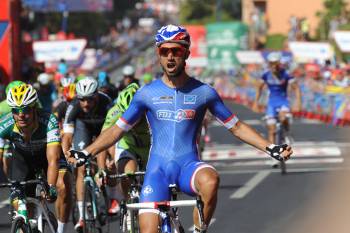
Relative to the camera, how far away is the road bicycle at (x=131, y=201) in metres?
9.58

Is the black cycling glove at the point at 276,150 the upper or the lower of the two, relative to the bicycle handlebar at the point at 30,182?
upper

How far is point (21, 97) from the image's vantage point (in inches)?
420

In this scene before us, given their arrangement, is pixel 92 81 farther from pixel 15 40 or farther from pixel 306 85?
pixel 306 85

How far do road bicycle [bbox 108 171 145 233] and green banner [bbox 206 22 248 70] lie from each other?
5997 cm

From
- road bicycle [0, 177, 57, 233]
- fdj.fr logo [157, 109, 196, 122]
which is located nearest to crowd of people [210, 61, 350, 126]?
road bicycle [0, 177, 57, 233]

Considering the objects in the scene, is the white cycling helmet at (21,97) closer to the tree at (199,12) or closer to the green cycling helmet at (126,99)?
the green cycling helmet at (126,99)

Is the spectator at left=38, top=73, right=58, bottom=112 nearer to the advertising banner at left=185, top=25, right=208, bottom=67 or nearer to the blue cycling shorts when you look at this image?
the blue cycling shorts

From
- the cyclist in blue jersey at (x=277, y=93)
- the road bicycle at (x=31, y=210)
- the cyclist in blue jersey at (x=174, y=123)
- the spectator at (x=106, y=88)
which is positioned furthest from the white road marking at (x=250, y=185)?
the cyclist in blue jersey at (x=174, y=123)

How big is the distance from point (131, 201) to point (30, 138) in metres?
1.30

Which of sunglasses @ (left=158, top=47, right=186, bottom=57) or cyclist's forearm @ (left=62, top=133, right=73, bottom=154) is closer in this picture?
sunglasses @ (left=158, top=47, right=186, bottom=57)

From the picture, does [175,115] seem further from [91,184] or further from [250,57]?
[250,57]

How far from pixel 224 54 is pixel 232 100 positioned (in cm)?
1220

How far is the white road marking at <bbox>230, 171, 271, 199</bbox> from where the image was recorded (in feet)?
59.8

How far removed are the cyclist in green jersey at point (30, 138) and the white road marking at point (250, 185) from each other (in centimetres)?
678
